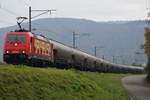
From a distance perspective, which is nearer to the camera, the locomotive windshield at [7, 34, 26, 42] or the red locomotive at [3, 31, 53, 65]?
the red locomotive at [3, 31, 53, 65]

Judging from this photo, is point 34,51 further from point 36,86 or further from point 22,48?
point 36,86

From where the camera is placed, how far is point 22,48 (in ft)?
Result: 123

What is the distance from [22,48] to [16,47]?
789 mm

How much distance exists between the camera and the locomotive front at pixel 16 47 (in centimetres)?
3688

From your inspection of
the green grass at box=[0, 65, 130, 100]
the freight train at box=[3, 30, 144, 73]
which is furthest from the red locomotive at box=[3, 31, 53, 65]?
the green grass at box=[0, 65, 130, 100]

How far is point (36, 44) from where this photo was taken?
39.4m

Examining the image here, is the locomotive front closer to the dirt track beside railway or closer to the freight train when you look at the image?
the freight train

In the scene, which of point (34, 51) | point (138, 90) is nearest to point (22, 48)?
point (34, 51)

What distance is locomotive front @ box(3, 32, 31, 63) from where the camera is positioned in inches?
1452

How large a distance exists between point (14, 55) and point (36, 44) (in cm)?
267

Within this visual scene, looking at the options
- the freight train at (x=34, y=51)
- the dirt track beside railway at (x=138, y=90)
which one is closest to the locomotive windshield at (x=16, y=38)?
the freight train at (x=34, y=51)

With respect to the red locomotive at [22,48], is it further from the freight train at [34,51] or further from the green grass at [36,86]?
the green grass at [36,86]

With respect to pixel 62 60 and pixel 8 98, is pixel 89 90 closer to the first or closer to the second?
pixel 8 98

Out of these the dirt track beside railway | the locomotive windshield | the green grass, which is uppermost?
the locomotive windshield
